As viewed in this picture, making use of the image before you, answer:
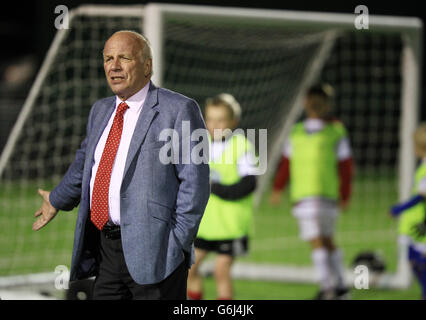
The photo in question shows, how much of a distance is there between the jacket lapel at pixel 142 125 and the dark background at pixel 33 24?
29.9 ft

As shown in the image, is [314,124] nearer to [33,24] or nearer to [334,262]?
[334,262]

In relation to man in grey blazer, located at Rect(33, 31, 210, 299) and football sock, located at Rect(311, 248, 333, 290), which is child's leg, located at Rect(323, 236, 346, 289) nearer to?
football sock, located at Rect(311, 248, 333, 290)

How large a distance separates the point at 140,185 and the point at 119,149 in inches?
7.6

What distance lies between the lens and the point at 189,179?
9.51 ft

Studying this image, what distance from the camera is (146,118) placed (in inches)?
115

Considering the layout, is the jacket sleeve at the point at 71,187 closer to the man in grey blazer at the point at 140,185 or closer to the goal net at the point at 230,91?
the man in grey blazer at the point at 140,185

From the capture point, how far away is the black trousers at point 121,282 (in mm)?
2986

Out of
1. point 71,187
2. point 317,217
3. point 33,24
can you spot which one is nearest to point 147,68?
point 71,187

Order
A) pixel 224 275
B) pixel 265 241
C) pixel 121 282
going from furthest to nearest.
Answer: pixel 265 241 < pixel 224 275 < pixel 121 282

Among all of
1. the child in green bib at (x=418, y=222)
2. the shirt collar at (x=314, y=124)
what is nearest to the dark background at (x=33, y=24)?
the shirt collar at (x=314, y=124)

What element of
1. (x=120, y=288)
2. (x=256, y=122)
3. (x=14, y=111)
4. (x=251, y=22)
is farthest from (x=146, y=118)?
(x=14, y=111)

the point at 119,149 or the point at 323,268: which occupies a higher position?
the point at 119,149
